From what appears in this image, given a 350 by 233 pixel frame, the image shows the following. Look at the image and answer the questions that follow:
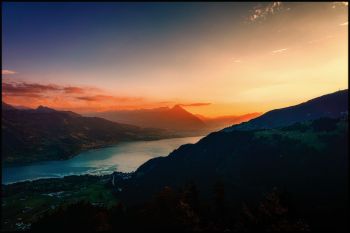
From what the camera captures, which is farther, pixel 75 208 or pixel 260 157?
Result: pixel 260 157

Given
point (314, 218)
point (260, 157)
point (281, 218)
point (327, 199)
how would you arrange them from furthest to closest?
point (260, 157) → point (327, 199) → point (314, 218) → point (281, 218)

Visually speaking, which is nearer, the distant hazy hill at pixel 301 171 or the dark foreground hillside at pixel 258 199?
the dark foreground hillside at pixel 258 199

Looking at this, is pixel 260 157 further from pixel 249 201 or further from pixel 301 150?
pixel 249 201

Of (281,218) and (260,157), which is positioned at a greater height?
(281,218)

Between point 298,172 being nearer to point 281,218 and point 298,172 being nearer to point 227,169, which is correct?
point 227,169

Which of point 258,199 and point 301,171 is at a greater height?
point 301,171

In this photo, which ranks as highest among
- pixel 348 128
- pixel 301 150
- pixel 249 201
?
pixel 348 128

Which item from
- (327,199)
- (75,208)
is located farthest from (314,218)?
(75,208)

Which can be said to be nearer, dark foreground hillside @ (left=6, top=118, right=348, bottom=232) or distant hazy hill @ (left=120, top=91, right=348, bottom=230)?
dark foreground hillside @ (left=6, top=118, right=348, bottom=232)

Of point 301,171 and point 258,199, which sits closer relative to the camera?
point 258,199

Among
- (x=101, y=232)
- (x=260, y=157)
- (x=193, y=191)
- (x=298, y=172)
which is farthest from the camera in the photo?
(x=260, y=157)
